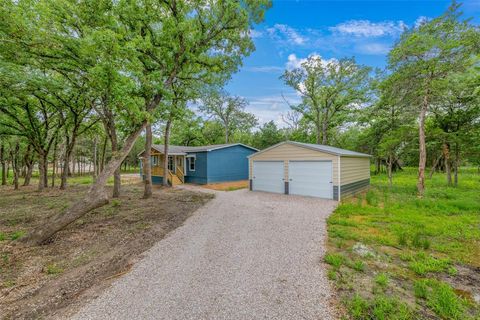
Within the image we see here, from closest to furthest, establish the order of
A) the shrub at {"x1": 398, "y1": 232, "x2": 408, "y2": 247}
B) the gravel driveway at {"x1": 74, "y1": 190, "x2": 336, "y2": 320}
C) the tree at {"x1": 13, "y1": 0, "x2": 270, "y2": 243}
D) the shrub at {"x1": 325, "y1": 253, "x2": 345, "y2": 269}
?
the gravel driveway at {"x1": 74, "y1": 190, "x2": 336, "y2": 320} → the shrub at {"x1": 325, "y1": 253, "x2": 345, "y2": 269} → the shrub at {"x1": 398, "y1": 232, "x2": 408, "y2": 247} → the tree at {"x1": 13, "y1": 0, "x2": 270, "y2": 243}

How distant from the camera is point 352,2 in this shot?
8.84 meters

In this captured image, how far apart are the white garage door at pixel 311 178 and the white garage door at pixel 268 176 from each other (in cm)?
60

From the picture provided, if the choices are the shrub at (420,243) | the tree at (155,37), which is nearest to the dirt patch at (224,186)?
the tree at (155,37)

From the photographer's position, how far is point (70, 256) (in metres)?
3.90

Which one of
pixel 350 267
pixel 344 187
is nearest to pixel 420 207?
pixel 344 187

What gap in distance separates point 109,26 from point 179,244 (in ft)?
21.2

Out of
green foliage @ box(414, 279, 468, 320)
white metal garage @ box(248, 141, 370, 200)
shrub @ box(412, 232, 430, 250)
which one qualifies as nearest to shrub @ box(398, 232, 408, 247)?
shrub @ box(412, 232, 430, 250)

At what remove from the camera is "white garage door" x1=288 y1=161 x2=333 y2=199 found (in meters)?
9.23

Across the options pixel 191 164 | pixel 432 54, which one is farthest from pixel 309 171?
pixel 191 164

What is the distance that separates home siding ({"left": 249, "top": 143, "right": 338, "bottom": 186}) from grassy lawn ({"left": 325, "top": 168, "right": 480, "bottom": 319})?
310 cm

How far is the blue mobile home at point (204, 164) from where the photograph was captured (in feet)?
49.4

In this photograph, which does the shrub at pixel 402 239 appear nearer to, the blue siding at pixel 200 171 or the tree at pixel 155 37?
the tree at pixel 155 37

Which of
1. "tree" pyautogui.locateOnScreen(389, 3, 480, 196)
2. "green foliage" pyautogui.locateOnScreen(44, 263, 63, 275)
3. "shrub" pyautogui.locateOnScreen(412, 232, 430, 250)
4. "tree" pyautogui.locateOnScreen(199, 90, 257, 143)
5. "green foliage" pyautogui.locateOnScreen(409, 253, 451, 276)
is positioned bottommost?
"green foliage" pyautogui.locateOnScreen(44, 263, 63, 275)

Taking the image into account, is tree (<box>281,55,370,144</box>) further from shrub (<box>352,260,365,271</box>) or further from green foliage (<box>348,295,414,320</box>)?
green foliage (<box>348,295,414,320</box>)
